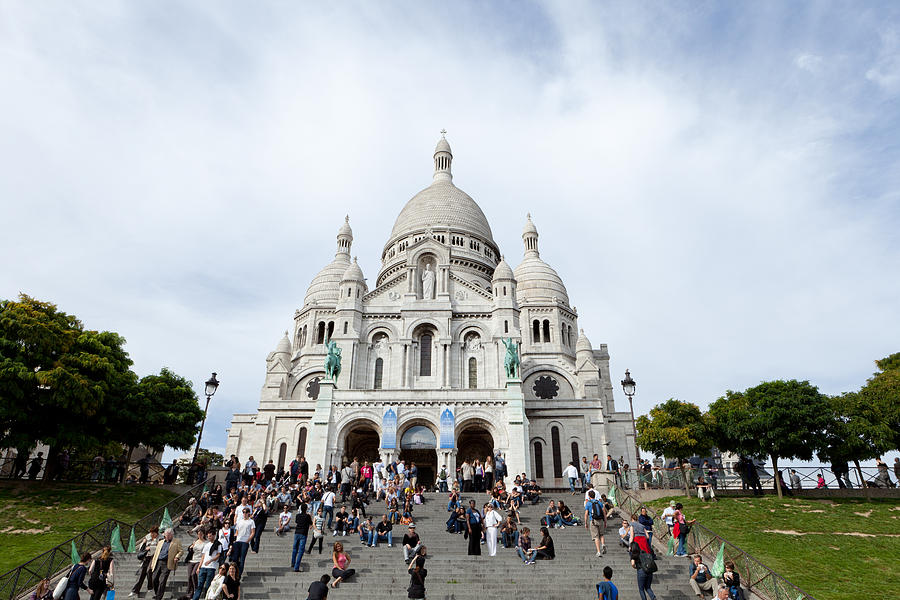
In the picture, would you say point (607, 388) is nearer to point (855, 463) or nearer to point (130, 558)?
point (855, 463)

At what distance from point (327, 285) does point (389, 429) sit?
21.1 m

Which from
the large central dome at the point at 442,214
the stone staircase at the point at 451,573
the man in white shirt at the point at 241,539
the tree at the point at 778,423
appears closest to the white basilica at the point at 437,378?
the large central dome at the point at 442,214

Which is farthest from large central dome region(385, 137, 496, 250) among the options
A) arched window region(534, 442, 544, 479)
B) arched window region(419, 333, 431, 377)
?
arched window region(534, 442, 544, 479)

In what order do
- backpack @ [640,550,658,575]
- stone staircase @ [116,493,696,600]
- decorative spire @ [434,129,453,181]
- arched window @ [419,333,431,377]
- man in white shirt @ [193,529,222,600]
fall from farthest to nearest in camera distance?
1. decorative spire @ [434,129,453,181]
2. arched window @ [419,333,431,377]
3. stone staircase @ [116,493,696,600]
4. backpack @ [640,550,658,575]
5. man in white shirt @ [193,529,222,600]

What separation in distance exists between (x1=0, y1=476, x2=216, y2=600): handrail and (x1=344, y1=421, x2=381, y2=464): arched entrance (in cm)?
1611

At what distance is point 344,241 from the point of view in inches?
2148

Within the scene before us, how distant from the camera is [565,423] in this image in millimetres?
40812

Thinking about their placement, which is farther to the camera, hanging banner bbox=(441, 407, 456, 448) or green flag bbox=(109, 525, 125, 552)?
hanging banner bbox=(441, 407, 456, 448)

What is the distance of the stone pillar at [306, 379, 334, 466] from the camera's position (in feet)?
104

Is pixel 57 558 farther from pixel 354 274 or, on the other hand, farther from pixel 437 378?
pixel 354 274

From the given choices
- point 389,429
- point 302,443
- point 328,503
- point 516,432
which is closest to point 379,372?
point 389,429

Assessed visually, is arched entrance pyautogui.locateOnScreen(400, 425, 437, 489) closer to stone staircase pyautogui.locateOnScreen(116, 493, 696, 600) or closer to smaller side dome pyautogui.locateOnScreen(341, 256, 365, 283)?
smaller side dome pyautogui.locateOnScreen(341, 256, 365, 283)

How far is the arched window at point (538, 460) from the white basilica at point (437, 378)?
2.8 inches

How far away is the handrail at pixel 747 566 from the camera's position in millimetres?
12800
